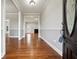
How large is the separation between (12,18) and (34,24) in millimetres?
14279

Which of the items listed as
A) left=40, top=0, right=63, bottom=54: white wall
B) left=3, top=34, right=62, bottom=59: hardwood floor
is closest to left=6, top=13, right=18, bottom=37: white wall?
left=3, top=34, right=62, bottom=59: hardwood floor

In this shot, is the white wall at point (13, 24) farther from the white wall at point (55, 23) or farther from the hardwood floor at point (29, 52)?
the white wall at point (55, 23)

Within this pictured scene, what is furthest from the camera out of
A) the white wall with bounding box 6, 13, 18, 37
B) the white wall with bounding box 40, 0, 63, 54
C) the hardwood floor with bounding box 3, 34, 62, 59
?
the white wall with bounding box 6, 13, 18, 37

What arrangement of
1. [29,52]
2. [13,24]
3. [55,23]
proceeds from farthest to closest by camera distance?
[13,24] < [55,23] < [29,52]

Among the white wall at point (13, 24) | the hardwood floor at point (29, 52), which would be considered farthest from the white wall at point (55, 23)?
the white wall at point (13, 24)

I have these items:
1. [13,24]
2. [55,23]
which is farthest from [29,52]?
[13,24]

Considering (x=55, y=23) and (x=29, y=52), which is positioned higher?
(x=55, y=23)

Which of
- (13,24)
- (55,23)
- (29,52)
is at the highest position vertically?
(13,24)

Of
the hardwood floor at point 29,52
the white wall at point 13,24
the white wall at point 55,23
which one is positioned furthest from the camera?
the white wall at point 13,24

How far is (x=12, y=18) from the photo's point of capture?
12.7m

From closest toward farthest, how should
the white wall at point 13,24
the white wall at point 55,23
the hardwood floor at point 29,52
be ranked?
the hardwood floor at point 29,52 → the white wall at point 55,23 → the white wall at point 13,24

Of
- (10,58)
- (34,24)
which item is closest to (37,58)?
(10,58)

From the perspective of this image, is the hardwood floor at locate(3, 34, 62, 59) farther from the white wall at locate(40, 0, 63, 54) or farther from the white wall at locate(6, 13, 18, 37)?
the white wall at locate(6, 13, 18, 37)

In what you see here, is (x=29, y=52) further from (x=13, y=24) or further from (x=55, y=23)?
(x=13, y=24)
